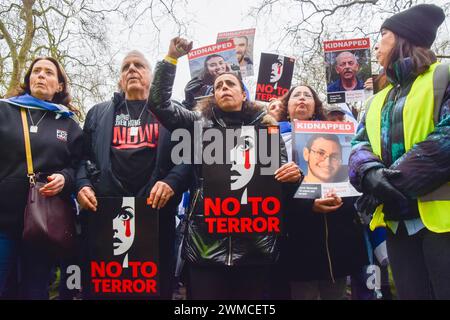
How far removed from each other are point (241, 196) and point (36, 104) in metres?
1.43

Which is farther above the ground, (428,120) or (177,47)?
(177,47)

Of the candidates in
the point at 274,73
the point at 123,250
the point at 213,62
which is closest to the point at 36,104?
the point at 123,250

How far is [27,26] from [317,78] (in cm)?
597

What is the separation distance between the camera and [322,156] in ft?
7.90

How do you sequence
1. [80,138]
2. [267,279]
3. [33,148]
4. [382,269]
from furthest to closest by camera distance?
[382,269] → [80,138] → [33,148] → [267,279]

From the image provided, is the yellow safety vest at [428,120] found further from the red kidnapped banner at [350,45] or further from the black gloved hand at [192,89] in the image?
the black gloved hand at [192,89]

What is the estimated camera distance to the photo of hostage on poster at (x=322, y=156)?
7.75ft

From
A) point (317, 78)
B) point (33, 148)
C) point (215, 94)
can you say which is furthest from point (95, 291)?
point (317, 78)

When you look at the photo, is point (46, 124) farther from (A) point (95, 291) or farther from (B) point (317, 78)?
(B) point (317, 78)

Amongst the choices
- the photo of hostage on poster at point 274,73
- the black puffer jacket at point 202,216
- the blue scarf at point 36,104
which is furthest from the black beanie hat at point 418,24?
the photo of hostage on poster at point 274,73

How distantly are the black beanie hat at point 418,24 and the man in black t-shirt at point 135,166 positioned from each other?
1377mm

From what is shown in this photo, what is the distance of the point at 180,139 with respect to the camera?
2.53m

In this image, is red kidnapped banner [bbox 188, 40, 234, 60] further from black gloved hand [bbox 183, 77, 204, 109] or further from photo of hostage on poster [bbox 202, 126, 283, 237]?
photo of hostage on poster [bbox 202, 126, 283, 237]

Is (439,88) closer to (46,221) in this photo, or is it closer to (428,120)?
(428,120)
